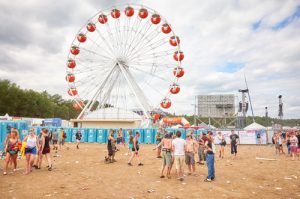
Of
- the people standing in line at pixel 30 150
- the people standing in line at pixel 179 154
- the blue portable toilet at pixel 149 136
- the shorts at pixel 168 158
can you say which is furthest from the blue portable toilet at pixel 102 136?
the people standing in line at pixel 179 154

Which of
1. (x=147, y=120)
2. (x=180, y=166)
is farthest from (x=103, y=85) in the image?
(x=180, y=166)

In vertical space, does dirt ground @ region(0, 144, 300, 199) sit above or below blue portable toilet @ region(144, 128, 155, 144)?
below

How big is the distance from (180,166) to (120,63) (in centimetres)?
2314

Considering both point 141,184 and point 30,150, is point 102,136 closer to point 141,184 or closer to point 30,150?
point 30,150

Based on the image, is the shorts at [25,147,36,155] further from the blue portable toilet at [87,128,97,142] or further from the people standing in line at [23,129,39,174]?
the blue portable toilet at [87,128,97,142]

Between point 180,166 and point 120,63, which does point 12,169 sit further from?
point 120,63

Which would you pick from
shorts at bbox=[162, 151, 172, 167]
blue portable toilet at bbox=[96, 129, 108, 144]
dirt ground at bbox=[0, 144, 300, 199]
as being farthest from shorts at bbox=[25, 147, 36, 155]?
blue portable toilet at bbox=[96, 129, 108, 144]

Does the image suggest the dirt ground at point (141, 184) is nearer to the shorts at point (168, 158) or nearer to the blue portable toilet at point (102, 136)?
the shorts at point (168, 158)

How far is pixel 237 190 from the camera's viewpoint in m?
7.58

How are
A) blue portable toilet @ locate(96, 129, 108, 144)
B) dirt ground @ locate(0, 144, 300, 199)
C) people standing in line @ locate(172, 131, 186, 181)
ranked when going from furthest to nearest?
blue portable toilet @ locate(96, 129, 108, 144)
people standing in line @ locate(172, 131, 186, 181)
dirt ground @ locate(0, 144, 300, 199)

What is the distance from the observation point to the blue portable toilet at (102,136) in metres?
27.5

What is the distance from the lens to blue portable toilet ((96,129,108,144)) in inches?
1083

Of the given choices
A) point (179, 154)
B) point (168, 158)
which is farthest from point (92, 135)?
point (179, 154)

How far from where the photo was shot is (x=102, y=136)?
27656 mm
